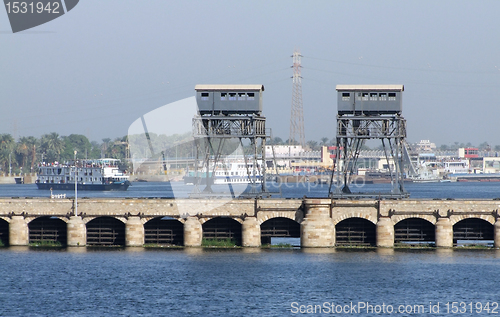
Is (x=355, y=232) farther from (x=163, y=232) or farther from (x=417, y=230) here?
(x=163, y=232)

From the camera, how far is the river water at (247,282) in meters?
50.1

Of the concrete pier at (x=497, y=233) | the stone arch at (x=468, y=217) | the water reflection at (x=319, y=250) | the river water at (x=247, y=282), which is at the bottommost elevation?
the river water at (x=247, y=282)

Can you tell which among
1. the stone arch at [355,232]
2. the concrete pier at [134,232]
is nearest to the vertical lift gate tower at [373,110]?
the stone arch at [355,232]

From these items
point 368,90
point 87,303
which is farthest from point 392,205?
point 87,303

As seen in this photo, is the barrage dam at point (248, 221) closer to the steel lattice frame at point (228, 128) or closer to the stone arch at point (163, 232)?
the stone arch at point (163, 232)

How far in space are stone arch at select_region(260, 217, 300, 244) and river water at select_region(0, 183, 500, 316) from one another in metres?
2.34

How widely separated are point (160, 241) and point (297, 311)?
28.9m

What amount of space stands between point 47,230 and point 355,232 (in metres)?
32.6

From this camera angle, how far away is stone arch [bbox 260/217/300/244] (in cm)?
7406

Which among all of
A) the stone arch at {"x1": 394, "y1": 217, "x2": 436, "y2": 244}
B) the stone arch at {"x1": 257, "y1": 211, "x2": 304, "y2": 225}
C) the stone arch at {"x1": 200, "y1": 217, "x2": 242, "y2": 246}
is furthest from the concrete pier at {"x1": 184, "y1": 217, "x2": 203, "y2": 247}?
the stone arch at {"x1": 394, "y1": 217, "x2": 436, "y2": 244}

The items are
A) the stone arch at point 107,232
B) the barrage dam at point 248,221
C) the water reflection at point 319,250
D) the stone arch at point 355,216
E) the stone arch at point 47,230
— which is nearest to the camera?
the water reflection at point 319,250

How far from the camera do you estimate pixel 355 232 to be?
2884 inches

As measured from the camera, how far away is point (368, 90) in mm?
81438

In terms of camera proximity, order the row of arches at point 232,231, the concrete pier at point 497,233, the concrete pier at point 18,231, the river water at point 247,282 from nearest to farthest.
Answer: the river water at point 247,282, the concrete pier at point 497,233, the row of arches at point 232,231, the concrete pier at point 18,231
